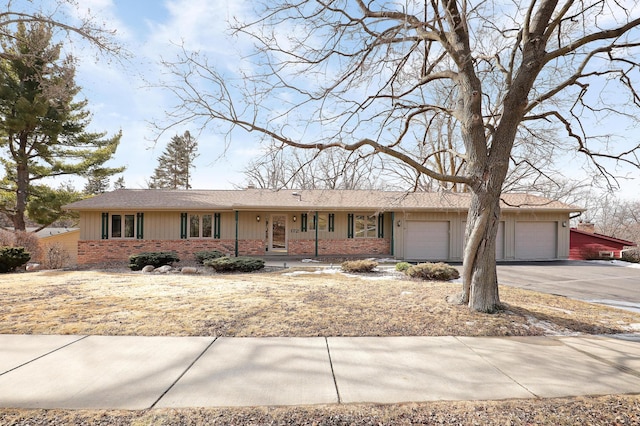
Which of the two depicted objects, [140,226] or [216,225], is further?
[216,225]

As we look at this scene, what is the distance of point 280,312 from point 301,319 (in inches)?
22.5

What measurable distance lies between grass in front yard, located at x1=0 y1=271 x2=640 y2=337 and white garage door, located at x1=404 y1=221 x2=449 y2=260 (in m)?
8.36

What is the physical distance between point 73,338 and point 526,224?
19.3 meters

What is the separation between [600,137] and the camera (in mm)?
7496

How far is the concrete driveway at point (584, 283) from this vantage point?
8.26m

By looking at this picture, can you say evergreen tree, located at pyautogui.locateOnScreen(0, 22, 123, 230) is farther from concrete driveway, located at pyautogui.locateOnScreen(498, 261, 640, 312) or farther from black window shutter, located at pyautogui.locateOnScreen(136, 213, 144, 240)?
concrete driveway, located at pyautogui.locateOnScreen(498, 261, 640, 312)

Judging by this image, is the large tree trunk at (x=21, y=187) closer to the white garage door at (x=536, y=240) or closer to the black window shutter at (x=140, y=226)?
the black window shutter at (x=140, y=226)

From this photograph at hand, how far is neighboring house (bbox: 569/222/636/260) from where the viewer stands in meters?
18.6

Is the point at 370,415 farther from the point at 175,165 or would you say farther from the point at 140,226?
the point at 175,165

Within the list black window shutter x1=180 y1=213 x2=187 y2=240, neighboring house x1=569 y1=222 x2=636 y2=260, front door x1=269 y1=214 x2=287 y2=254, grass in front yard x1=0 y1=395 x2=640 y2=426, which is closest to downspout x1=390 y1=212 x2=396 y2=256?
front door x1=269 y1=214 x2=287 y2=254

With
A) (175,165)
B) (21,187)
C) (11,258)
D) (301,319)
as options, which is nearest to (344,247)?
(301,319)

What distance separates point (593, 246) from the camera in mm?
18906

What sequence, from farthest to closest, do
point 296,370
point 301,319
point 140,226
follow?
point 140,226 < point 301,319 < point 296,370

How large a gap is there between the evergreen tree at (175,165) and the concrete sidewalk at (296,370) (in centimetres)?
3729
